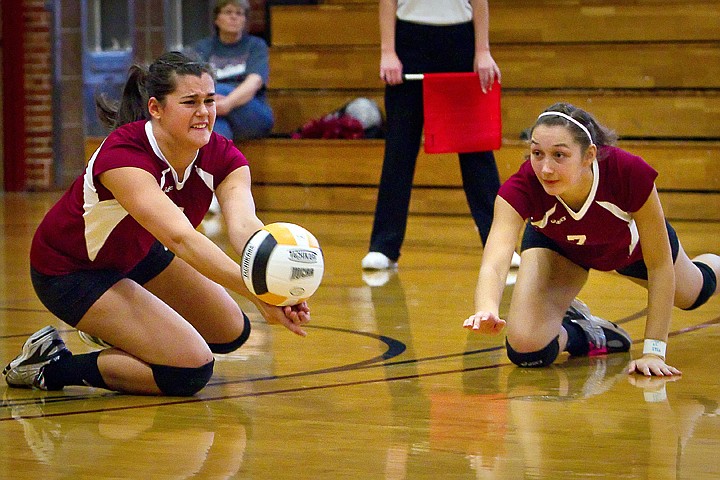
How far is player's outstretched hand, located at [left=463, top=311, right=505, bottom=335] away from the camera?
8.27 ft

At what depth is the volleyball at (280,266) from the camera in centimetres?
240

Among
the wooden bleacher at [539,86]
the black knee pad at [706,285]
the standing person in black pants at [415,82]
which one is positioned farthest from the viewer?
the wooden bleacher at [539,86]

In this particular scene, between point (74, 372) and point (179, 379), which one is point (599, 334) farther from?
point (74, 372)

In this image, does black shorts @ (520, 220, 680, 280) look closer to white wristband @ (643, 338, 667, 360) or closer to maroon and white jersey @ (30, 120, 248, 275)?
white wristband @ (643, 338, 667, 360)

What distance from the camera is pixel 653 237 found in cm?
293

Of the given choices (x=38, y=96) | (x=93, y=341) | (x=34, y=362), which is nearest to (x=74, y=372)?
(x=34, y=362)

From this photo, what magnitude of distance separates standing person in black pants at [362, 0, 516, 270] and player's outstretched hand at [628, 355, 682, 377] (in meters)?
1.91

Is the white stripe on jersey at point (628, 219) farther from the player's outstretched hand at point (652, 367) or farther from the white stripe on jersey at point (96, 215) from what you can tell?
Answer: the white stripe on jersey at point (96, 215)

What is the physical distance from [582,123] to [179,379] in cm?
114

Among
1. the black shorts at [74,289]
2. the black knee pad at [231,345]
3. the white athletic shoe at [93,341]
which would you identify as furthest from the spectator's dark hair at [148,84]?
the black knee pad at [231,345]

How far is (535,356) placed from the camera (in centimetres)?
300

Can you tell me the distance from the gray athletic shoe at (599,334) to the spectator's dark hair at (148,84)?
1.21 meters

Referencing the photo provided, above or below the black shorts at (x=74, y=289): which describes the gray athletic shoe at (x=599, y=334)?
below

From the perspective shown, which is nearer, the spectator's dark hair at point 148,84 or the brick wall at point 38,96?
the spectator's dark hair at point 148,84
